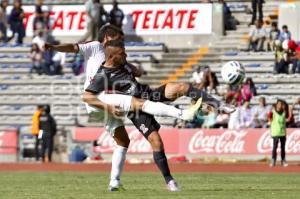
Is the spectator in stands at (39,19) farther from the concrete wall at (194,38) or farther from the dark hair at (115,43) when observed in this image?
the dark hair at (115,43)

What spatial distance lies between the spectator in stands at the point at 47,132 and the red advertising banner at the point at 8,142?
1.11 m

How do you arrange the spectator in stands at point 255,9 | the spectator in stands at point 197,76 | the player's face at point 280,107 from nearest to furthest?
the player's face at point 280,107
the spectator in stands at point 197,76
the spectator in stands at point 255,9

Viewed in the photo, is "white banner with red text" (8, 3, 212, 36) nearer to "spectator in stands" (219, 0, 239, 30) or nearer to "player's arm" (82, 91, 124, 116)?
"spectator in stands" (219, 0, 239, 30)

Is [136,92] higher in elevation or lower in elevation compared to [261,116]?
higher

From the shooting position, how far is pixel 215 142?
111 feet

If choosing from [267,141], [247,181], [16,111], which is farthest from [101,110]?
[16,111]

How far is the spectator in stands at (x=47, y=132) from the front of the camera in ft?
114

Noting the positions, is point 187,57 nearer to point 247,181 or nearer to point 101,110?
point 247,181

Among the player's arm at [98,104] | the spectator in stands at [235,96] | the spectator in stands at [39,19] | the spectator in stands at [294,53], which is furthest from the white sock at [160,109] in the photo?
the spectator in stands at [39,19]

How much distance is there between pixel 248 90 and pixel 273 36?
3.32 meters

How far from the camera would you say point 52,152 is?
117 ft

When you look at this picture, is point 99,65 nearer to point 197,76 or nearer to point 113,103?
point 113,103

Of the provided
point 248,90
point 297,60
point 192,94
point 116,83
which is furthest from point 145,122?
point 297,60

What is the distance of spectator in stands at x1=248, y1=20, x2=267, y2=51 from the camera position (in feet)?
125
